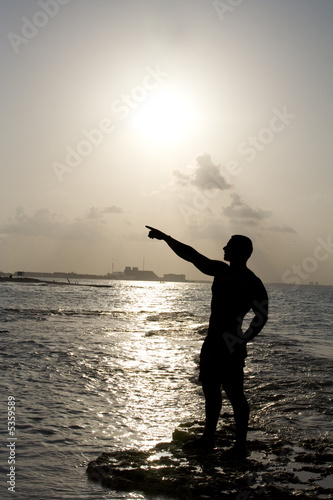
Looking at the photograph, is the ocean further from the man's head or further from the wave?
the wave

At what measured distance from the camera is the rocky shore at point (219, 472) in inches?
144

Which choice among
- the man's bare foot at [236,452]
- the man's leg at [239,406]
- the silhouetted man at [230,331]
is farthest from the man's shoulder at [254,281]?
the man's bare foot at [236,452]

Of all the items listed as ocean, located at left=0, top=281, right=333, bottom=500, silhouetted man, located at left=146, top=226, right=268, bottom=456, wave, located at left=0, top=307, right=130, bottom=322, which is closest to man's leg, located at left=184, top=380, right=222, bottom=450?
silhouetted man, located at left=146, top=226, right=268, bottom=456

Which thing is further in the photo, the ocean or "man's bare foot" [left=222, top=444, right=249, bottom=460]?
"man's bare foot" [left=222, top=444, right=249, bottom=460]

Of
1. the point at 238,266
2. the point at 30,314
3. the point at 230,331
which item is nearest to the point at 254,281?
the point at 238,266

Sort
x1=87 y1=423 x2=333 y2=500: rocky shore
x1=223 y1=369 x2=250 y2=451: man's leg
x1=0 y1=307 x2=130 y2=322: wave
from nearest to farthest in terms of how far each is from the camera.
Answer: x1=87 y1=423 x2=333 y2=500: rocky shore
x1=223 y1=369 x2=250 y2=451: man's leg
x1=0 y1=307 x2=130 y2=322: wave

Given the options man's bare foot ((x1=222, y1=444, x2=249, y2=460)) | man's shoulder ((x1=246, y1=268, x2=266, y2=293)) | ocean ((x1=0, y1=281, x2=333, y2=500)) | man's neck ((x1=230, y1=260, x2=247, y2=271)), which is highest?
man's neck ((x1=230, y1=260, x2=247, y2=271))

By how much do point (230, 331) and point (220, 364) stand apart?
0.35 metres

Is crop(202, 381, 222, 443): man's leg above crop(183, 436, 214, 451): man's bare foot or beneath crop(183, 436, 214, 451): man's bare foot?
above

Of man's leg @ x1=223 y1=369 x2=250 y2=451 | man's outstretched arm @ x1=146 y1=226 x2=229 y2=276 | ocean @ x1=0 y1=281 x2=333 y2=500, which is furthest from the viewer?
man's leg @ x1=223 y1=369 x2=250 y2=451

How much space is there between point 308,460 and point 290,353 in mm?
9629

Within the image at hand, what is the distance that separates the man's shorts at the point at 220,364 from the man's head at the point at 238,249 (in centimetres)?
86

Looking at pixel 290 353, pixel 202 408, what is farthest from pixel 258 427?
pixel 290 353

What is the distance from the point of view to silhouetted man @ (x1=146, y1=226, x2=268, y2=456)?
4539 millimetres
